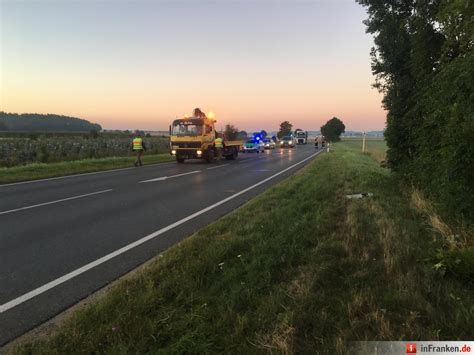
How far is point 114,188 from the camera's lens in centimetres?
1270

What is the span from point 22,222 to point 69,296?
14.1ft

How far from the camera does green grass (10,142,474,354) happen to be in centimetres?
304

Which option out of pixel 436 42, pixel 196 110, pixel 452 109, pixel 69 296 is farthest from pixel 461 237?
pixel 196 110

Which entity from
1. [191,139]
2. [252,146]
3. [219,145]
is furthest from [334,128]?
[191,139]

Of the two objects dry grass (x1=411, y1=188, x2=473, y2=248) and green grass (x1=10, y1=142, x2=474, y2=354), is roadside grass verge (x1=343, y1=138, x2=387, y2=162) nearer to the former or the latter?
dry grass (x1=411, y1=188, x2=473, y2=248)

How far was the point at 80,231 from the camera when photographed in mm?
7000

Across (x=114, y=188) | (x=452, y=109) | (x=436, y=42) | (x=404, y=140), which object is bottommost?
(x=114, y=188)

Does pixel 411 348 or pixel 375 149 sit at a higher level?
pixel 411 348

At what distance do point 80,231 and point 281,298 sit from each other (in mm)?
4777

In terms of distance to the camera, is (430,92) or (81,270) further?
(430,92)

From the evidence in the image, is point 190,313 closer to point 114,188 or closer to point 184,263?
point 184,263

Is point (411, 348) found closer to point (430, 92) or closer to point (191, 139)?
point (430, 92)

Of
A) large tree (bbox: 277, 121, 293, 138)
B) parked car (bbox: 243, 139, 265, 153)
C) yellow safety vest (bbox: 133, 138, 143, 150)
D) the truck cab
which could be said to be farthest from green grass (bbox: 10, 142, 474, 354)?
large tree (bbox: 277, 121, 293, 138)

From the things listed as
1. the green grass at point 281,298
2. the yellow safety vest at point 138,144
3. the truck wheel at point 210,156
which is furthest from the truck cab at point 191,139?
the green grass at point 281,298
